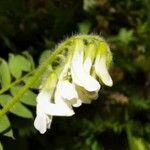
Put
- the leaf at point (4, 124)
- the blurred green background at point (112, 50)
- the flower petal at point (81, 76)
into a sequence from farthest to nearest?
the blurred green background at point (112, 50)
the leaf at point (4, 124)
the flower petal at point (81, 76)

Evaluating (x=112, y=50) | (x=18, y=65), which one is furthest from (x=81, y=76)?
(x=112, y=50)

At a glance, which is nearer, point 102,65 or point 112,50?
point 102,65

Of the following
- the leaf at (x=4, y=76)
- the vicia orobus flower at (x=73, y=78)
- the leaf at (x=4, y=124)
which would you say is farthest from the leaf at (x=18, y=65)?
the vicia orobus flower at (x=73, y=78)

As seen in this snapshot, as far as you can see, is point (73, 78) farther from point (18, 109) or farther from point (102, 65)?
point (18, 109)

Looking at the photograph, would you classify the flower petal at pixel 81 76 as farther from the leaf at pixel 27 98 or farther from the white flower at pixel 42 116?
the leaf at pixel 27 98

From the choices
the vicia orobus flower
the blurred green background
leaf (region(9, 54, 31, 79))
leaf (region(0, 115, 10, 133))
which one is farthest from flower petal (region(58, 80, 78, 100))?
the blurred green background

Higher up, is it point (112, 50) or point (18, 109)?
point (18, 109)
